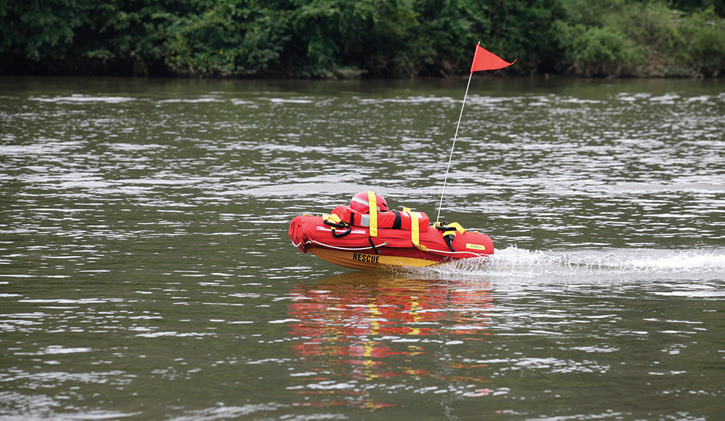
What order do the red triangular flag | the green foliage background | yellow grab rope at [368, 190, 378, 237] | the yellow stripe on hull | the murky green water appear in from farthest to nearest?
the green foliage background
the red triangular flag
the yellow stripe on hull
yellow grab rope at [368, 190, 378, 237]
the murky green water

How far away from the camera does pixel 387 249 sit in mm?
12281

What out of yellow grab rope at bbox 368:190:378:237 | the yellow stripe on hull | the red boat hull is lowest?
the yellow stripe on hull

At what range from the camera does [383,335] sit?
31.3 feet

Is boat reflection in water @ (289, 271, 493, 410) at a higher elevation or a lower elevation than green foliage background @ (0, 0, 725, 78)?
lower

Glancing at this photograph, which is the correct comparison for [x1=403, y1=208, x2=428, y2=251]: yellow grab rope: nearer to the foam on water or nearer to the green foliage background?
the foam on water

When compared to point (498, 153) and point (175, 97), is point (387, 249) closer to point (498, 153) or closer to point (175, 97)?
point (498, 153)

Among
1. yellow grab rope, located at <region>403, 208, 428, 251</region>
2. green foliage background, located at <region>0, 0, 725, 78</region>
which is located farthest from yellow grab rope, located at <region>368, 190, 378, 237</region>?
green foliage background, located at <region>0, 0, 725, 78</region>

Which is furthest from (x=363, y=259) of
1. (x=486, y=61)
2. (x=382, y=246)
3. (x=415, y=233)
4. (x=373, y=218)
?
(x=486, y=61)

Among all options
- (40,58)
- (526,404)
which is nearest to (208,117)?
(40,58)

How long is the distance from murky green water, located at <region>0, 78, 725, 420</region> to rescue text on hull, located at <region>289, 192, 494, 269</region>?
0.25 m

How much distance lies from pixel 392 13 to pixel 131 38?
14.1m

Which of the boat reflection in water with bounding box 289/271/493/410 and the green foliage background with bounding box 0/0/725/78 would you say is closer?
the boat reflection in water with bounding box 289/271/493/410

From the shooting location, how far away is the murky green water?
7.97 m

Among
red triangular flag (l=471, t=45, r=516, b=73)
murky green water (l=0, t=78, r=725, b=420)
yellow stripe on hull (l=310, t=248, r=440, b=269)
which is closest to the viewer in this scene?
murky green water (l=0, t=78, r=725, b=420)
